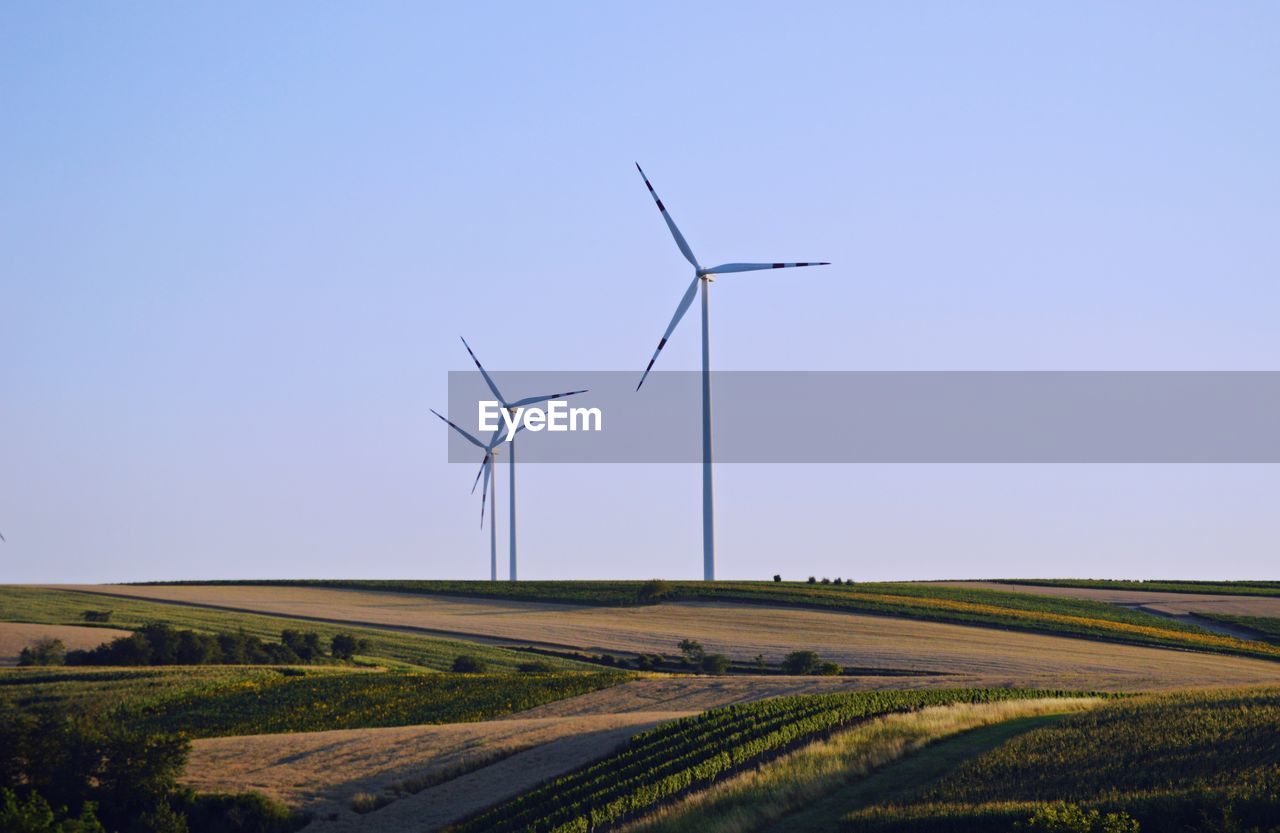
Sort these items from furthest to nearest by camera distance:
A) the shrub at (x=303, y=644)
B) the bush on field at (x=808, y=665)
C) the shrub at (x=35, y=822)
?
the shrub at (x=303, y=644) → the bush on field at (x=808, y=665) → the shrub at (x=35, y=822)

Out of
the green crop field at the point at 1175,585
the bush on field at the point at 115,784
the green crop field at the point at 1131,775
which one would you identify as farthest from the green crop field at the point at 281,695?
the green crop field at the point at 1175,585

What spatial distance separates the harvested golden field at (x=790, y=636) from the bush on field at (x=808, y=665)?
2207 mm

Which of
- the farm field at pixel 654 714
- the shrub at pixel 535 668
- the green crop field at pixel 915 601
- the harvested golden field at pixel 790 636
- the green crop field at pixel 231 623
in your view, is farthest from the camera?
the green crop field at pixel 915 601

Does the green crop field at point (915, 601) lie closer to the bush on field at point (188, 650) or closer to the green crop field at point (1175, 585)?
the green crop field at point (1175, 585)

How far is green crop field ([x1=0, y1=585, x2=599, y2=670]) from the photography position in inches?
2977

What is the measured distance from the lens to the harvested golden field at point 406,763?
38469 mm

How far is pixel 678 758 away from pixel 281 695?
28705mm

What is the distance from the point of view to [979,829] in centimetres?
2402

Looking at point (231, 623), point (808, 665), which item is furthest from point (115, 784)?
point (231, 623)

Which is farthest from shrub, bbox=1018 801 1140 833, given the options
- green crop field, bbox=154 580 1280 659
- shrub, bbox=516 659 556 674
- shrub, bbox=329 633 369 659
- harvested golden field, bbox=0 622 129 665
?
harvested golden field, bbox=0 622 129 665

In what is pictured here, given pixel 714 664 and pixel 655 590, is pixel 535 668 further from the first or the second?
pixel 655 590

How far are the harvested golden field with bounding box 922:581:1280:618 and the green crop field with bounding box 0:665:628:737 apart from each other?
51293 millimetres

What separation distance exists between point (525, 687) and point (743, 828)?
112ft

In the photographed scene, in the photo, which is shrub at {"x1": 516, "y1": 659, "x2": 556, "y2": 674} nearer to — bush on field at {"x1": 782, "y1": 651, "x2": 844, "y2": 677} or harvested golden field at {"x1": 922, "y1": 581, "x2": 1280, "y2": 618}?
bush on field at {"x1": 782, "y1": 651, "x2": 844, "y2": 677}
